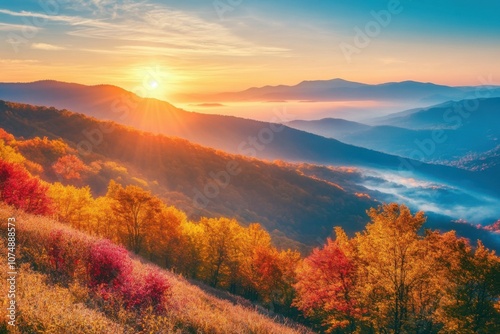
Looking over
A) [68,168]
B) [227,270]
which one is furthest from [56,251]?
[68,168]

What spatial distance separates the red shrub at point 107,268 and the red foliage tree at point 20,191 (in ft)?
54.7

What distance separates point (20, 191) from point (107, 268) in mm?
22370

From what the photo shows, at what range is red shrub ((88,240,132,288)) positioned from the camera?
50.2 feet

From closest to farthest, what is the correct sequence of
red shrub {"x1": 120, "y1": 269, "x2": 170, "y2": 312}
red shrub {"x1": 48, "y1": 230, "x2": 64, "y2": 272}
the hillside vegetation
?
the hillside vegetation
red shrub {"x1": 120, "y1": 269, "x2": 170, "y2": 312}
red shrub {"x1": 48, "y1": 230, "x2": 64, "y2": 272}

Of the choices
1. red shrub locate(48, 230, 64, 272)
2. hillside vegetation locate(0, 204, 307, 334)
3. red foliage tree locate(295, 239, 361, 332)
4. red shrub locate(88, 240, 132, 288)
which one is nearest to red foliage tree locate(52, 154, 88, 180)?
red foliage tree locate(295, 239, 361, 332)

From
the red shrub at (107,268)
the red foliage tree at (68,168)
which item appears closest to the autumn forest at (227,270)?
the red shrub at (107,268)

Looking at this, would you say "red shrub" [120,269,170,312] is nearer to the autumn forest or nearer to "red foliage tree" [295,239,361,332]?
the autumn forest

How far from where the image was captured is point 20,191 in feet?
105

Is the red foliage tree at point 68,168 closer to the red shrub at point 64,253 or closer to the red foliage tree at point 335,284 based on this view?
the red foliage tree at point 335,284

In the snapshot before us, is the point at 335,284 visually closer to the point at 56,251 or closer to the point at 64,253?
the point at 64,253

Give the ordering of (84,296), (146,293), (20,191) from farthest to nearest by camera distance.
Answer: (20,191) < (146,293) < (84,296)

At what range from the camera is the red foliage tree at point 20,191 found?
98.1ft

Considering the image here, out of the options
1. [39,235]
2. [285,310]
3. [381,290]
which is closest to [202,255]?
[285,310]

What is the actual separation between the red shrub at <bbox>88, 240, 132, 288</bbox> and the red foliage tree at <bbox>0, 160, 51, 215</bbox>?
54.7 ft
